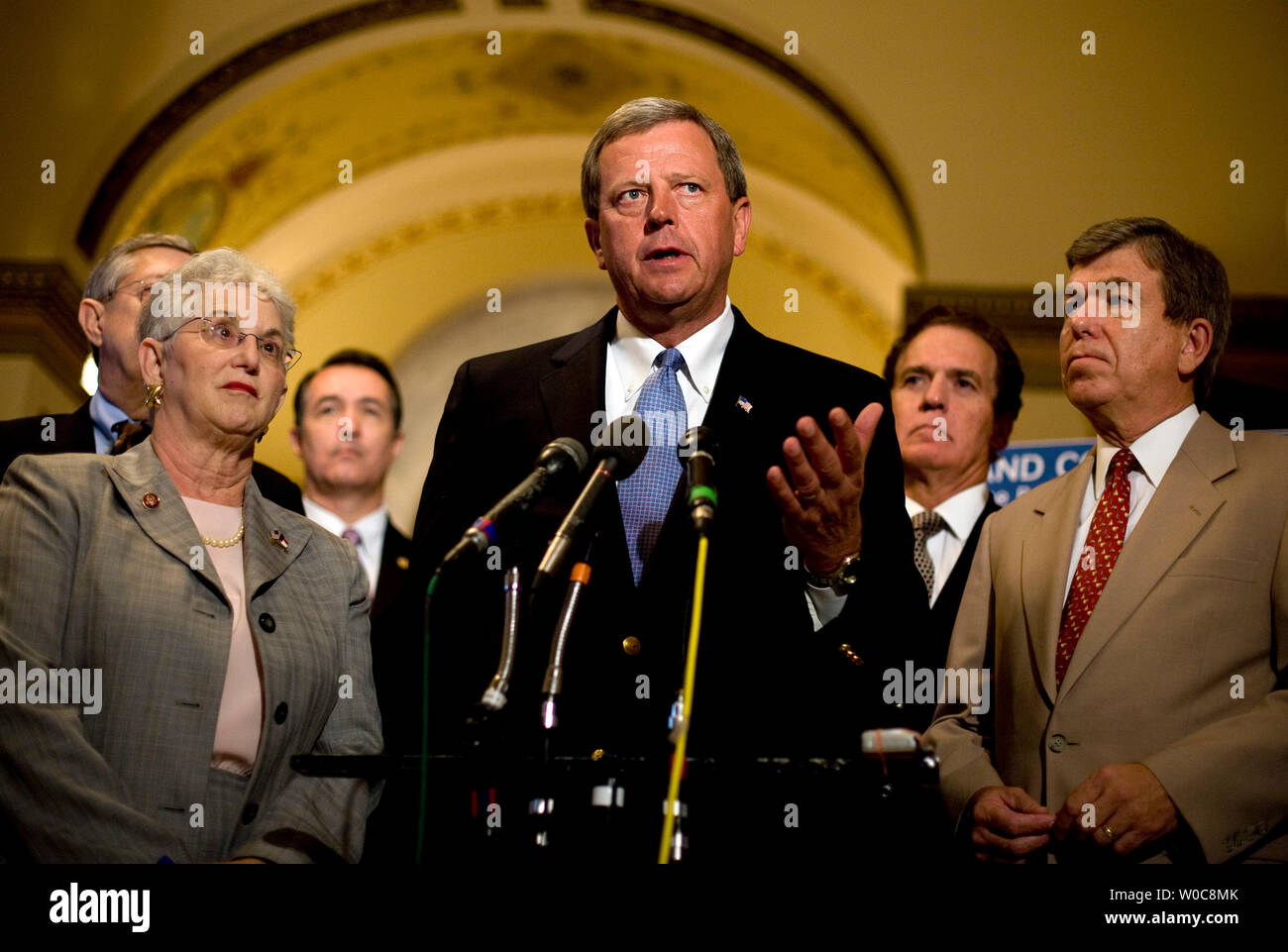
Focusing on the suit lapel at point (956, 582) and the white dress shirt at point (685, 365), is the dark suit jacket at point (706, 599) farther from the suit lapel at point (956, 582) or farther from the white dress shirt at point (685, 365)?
the suit lapel at point (956, 582)

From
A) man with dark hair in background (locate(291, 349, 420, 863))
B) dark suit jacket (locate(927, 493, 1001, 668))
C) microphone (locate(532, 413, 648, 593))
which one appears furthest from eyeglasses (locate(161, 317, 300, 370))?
man with dark hair in background (locate(291, 349, 420, 863))

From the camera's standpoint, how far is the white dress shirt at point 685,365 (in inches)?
98.3

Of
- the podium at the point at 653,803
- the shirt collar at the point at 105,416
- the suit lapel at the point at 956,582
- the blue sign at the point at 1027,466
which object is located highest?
the blue sign at the point at 1027,466

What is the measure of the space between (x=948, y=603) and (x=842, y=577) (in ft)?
3.99

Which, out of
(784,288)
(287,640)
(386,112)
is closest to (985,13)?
(784,288)

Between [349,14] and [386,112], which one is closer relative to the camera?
[349,14]

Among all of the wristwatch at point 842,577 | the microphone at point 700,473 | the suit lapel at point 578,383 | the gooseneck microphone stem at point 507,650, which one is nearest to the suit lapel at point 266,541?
the suit lapel at point 578,383

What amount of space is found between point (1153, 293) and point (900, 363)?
1.17 meters

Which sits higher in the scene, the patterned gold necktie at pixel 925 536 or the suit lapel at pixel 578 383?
the suit lapel at pixel 578 383

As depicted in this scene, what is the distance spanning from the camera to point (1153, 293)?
2.70 meters

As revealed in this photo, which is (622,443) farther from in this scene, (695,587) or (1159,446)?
(1159,446)

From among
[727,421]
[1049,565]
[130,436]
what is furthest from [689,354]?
[130,436]

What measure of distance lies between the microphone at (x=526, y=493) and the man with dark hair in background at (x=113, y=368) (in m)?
1.61
